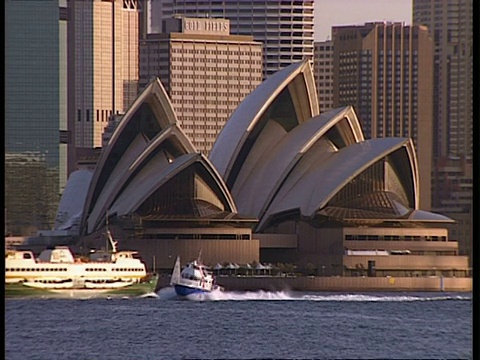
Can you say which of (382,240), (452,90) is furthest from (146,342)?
(452,90)

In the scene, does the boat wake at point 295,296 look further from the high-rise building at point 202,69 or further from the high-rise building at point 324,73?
the high-rise building at point 202,69

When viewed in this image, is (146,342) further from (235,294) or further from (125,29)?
(125,29)

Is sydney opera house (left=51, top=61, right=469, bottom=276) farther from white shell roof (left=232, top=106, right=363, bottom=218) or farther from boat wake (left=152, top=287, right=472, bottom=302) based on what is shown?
boat wake (left=152, top=287, right=472, bottom=302)

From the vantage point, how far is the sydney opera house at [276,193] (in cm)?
4822

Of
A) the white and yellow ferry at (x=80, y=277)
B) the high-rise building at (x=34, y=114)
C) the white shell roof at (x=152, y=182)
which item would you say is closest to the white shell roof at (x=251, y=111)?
the white shell roof at (x=152, y=182)

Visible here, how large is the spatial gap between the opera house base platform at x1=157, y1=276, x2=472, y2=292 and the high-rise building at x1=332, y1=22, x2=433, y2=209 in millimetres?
22144

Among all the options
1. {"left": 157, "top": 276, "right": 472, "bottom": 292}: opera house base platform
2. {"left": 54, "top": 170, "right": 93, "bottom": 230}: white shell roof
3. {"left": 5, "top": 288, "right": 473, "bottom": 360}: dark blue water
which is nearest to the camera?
{"left": 5, "top": 288, "right": 473, "bottom": 360}: dark blue water

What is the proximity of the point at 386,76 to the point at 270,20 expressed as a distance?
18.9 metres

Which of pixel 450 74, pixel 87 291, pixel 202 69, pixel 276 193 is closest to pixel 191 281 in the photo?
pixel 87 291

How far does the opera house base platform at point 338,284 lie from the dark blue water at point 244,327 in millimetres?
711

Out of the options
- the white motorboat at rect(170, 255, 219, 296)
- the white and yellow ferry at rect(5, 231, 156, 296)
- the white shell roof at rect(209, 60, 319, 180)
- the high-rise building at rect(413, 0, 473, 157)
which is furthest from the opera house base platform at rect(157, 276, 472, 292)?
the high-rise building at rect(413, 0, 473, 157)

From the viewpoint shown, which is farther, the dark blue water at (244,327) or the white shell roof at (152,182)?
the white shell roof at (152,182)

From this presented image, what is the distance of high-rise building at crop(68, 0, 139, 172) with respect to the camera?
80188 mm

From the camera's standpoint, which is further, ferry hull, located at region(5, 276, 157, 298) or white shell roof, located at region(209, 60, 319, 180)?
white shell roof, located at region(209, 60, 319, 180)
